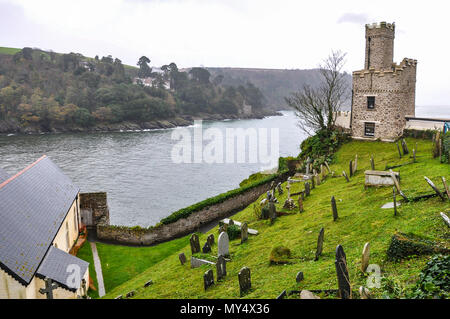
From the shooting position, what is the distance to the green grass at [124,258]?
21.1m

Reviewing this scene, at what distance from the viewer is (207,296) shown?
39.1ft

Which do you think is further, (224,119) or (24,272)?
(224,119)

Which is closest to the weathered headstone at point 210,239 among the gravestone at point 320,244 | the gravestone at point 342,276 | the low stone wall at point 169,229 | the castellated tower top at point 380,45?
the gravestone at point 320,244

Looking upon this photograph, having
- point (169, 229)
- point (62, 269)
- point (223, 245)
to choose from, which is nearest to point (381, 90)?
point (169, 229)

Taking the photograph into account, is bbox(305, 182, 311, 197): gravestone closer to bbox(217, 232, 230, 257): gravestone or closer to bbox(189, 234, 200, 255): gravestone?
bbox(189, 234, 200, 255): gravestone

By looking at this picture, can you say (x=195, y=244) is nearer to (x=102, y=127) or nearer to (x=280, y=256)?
(x=280, y=256)

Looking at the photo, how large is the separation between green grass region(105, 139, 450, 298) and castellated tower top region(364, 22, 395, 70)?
1525 centimetres

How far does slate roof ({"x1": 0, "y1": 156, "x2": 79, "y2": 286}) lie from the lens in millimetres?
14234

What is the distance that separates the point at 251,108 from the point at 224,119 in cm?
2392

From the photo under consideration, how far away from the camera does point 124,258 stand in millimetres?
23844

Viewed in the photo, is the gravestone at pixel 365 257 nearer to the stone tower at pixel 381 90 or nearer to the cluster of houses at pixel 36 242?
the cluster of houses at pixel 36 242

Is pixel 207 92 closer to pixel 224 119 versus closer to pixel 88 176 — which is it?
pixel 224 119
